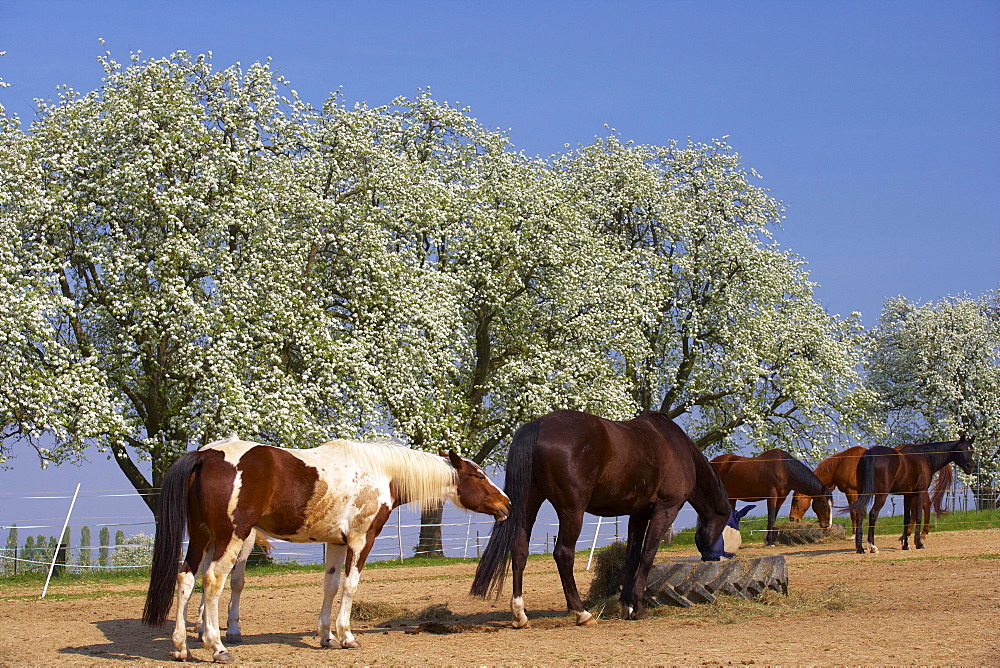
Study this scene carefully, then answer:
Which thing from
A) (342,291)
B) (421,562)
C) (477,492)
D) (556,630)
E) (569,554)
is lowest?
(421,562)

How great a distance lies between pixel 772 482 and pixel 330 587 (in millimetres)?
17016

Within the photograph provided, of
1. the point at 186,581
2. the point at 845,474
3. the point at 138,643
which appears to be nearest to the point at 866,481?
the point at 845,474

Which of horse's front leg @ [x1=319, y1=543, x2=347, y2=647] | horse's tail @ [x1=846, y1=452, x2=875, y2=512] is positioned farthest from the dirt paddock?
horse's tail @ [x1=846, y1=452, x2=875, y2=512]

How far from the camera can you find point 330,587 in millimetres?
9820

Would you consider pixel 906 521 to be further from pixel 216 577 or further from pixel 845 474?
pixel 216 577

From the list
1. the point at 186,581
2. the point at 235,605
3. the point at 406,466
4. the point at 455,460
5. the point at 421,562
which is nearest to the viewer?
the point at 186,581

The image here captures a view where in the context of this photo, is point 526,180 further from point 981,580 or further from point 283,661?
point 283,661

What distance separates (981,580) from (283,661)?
33.0 feet

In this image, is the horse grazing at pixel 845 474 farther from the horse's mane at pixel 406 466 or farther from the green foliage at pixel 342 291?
the horse's mane at pixel 406 466

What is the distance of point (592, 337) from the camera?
28.1 m

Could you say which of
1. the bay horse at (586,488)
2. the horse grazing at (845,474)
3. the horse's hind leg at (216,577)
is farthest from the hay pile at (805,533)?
the horse's hind leg at (216,577)

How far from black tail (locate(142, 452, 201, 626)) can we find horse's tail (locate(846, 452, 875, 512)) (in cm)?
1523

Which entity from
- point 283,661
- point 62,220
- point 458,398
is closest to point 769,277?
point 458,398

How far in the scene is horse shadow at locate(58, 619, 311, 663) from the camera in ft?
29.9
